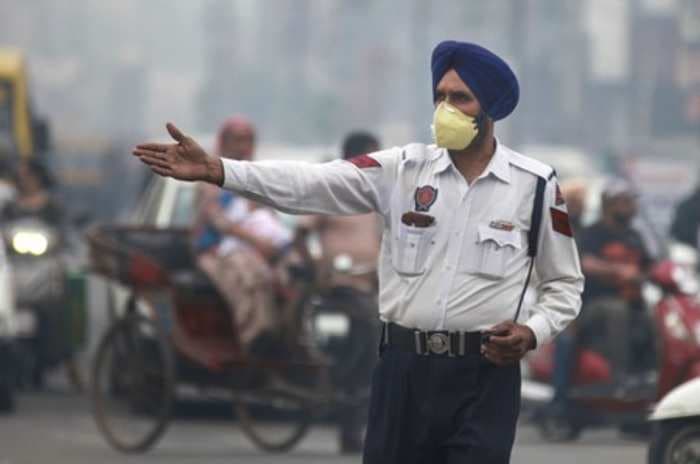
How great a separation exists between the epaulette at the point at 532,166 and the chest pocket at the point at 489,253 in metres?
0.19

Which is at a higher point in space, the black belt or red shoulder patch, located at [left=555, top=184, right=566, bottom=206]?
red shoulder patch, located at [left=555, top=184, right=566, bottom=206]

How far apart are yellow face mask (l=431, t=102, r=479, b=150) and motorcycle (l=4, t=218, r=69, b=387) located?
32.3 feet

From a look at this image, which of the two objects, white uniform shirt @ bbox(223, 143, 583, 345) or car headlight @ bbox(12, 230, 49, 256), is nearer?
white uniform shirt @ bbox(223, 143, 583, 345)

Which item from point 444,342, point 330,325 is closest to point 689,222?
point 330,325

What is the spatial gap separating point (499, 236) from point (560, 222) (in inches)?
9.3

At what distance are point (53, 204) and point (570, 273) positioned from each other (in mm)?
10720

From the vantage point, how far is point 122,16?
130625mm

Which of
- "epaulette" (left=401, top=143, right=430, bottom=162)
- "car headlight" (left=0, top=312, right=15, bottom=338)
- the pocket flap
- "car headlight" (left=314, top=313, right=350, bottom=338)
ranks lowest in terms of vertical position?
"car headlight" (left=0, top=312, right=15, bottom=338)

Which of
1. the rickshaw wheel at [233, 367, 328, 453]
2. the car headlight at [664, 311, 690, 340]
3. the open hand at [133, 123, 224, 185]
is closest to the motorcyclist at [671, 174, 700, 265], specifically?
the car headlight at [664, 311, 690, 340]

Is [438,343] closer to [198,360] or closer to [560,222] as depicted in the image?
[560,222]

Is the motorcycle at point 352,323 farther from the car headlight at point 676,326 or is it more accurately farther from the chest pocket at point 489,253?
the chest pocket at point 489,253

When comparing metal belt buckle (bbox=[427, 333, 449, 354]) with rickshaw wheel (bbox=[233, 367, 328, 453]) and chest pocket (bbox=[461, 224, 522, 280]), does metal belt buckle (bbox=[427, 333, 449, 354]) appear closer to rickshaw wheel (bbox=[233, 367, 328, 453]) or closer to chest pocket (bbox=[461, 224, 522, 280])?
chest pocket (bbox=[461, 224, 522, 280])

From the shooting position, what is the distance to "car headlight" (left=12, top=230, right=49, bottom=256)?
1603 cm

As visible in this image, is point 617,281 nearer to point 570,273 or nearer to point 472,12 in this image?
point 570,273
